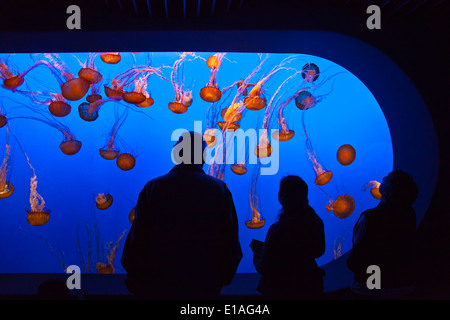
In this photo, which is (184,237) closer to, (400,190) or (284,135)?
(400,190)

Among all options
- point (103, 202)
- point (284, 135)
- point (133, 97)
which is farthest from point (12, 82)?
point (284, 135)

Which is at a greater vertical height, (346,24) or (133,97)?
(346,24)

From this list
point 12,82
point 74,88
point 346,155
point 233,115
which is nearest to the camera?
point 12,82

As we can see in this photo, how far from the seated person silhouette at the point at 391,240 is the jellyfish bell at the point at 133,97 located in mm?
3260

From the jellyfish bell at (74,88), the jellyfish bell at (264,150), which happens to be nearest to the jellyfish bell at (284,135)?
the jellyfish bell at (264,150)

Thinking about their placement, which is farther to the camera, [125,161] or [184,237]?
[125,161]

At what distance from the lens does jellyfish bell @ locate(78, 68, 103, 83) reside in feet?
13.7

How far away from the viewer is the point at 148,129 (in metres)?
12.0

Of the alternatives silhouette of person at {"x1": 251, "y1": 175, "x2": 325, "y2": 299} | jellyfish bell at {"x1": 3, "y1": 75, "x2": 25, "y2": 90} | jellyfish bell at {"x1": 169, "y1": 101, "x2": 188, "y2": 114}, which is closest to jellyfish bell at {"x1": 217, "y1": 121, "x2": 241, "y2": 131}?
jellyfish bell at {"x1": 169, "y1": 101, "x2": 188, "y2": 114}

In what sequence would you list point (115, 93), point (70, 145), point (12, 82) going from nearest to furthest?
point (12, 82), point (115, 93), point (70, 145)

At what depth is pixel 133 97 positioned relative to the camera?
4.31 meters

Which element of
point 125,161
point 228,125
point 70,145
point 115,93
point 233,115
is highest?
point 115,93

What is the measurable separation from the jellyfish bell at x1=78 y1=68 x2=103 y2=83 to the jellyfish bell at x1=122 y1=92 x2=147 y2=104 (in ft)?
1.24

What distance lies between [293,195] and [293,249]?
0.99 ft
